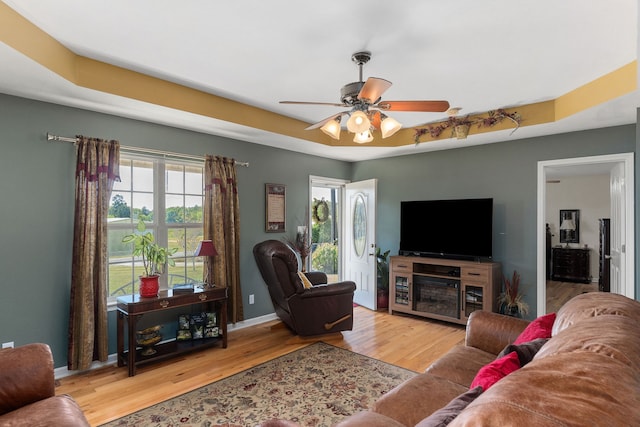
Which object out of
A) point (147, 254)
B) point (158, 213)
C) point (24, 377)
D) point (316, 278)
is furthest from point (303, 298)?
point (24, 377)

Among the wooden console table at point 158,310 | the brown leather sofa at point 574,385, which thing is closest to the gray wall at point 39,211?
the wooden console table at point 158,310

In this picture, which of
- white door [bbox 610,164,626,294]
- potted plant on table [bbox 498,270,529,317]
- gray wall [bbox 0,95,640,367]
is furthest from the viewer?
potted plant on table [bbox 498,270,529,317]

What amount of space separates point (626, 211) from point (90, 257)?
532cm

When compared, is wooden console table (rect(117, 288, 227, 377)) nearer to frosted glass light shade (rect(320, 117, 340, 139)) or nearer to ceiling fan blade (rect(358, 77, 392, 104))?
frosted glass light shade (rect(320, 117, 340, 139))

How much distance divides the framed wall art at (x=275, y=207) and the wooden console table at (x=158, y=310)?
51.0 inches

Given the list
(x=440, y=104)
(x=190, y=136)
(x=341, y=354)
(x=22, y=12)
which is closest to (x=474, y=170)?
(x=440, y=104)

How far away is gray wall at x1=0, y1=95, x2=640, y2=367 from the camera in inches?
114

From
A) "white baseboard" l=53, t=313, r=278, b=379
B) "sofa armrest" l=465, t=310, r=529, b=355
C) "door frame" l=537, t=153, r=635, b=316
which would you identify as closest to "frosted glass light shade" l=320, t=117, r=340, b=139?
"sofa armrest" l=465, t=310, r=529, b=355

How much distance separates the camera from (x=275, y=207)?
15.9 feet

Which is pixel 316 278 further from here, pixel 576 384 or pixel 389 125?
pixel 576 384

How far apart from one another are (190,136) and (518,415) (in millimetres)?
4039

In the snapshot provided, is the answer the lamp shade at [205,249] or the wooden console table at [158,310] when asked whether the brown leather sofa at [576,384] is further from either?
the lamp shade at [205,249]

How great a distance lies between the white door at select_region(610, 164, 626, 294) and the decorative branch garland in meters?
1.28

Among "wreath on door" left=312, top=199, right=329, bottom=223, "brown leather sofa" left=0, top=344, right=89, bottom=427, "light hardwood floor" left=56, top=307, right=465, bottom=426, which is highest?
"wreath on door" left=312, top=199, right=329, bottom=223
